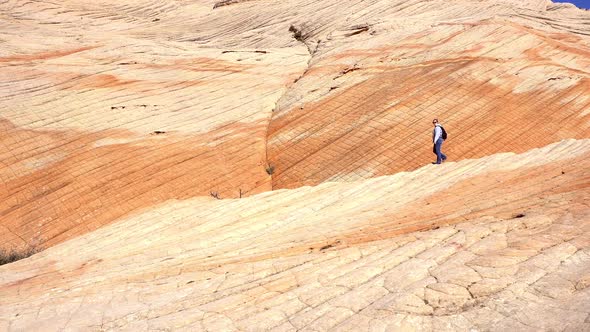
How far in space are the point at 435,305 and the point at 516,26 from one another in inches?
591

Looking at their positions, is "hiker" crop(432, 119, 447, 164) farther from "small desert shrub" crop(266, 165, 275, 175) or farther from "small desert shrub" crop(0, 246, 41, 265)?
"small desert shrub" crop(0, 246, 41, 265)

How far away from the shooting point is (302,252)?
620 cm

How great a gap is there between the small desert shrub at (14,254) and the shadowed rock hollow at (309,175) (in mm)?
543

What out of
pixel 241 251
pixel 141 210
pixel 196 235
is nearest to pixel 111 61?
pixel 141 210

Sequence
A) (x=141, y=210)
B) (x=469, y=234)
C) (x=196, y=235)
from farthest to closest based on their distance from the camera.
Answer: (x=141, y=210)
(x=196, y=235)
(x=469, y=234)

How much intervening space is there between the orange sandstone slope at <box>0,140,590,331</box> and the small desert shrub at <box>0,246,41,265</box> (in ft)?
3.60

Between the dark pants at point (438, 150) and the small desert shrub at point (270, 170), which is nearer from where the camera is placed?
the dark pants at point (438, 150)

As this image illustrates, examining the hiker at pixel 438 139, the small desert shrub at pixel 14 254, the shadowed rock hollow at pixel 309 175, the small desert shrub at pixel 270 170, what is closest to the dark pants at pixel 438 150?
the hiker at pixel 438 139

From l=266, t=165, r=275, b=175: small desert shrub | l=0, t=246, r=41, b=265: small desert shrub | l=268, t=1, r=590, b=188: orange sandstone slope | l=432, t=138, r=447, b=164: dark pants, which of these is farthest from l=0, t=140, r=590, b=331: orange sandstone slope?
l=266, t=165, r=275, b=175: small desert shrub

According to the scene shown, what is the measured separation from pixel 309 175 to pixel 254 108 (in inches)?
133

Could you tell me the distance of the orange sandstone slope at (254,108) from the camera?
11.6 meters

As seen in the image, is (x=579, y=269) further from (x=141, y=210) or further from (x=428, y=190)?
→ (x=141, y=210)

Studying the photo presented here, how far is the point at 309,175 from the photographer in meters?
12.6

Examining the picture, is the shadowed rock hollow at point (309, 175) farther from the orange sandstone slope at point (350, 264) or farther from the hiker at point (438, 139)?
the hiker at point (438, 139)
